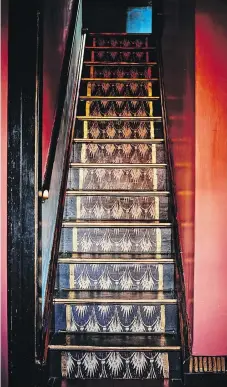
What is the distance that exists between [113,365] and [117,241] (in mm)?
972

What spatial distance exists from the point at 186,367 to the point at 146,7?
249 inches

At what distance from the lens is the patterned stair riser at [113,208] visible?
159 inches

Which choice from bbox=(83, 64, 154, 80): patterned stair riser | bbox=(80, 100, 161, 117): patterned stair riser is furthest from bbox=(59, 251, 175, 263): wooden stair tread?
bbox=(83, 64, 154, 80): patterned stair riser

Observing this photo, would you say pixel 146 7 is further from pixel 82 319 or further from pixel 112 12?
pixel 82 319

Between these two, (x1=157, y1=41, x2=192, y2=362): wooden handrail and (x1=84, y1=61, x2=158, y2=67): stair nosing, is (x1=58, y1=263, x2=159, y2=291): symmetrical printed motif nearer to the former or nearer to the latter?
(x1=157, y1=41, x2=192, y2=362): wooden handrail

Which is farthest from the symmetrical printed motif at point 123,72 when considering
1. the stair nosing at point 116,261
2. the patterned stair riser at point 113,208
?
the stair nosing at point 116,261

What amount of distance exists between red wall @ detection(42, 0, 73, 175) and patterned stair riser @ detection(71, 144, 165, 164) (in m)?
0.50

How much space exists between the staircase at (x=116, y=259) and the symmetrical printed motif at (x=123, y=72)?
85cm

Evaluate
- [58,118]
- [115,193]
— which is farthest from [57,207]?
[58,118]

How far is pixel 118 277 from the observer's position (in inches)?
147

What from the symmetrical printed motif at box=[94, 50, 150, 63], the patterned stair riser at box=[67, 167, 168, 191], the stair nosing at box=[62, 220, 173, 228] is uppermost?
the symmetrical printed motif at box=[94, 50, 150, 63]

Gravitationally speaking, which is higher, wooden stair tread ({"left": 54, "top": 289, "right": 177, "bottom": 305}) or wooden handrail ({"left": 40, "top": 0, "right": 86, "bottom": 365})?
wooden handrail ({"left": 40, "top": 0, "right": 86, "bottom": 365})

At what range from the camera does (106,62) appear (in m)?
5.73

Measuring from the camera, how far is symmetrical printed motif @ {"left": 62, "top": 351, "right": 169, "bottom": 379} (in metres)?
3.50
